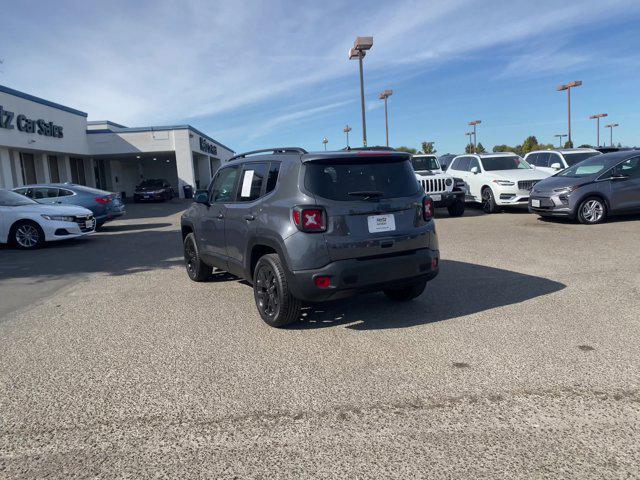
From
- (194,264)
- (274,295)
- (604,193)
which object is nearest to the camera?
(274,295)

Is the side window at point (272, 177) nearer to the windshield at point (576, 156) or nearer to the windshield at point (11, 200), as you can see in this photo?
the windshield at point (11, 200)

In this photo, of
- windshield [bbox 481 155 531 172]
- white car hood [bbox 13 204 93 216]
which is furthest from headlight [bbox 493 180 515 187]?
white car hood [bbox 13 204 93 216]

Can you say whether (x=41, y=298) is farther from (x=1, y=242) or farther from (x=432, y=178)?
(x=432, y=178)

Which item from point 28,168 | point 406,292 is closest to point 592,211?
point 406,292

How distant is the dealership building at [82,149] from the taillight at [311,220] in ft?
73.2

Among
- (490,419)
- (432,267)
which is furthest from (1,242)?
(490,419)

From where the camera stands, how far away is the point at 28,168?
1022 inches

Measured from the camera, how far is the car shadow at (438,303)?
5211 mm

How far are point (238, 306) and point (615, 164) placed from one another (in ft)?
33.1

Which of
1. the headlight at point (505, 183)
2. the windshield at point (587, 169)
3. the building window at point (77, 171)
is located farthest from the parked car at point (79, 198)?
the building window at point (77, 171)

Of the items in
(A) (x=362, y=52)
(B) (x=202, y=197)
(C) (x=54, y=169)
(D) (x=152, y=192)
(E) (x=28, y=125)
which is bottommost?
(B) (x=202, y=197)

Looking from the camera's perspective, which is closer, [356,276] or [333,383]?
[333,383]

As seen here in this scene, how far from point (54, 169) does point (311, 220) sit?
2942cm

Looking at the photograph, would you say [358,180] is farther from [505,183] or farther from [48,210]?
[505,183]
